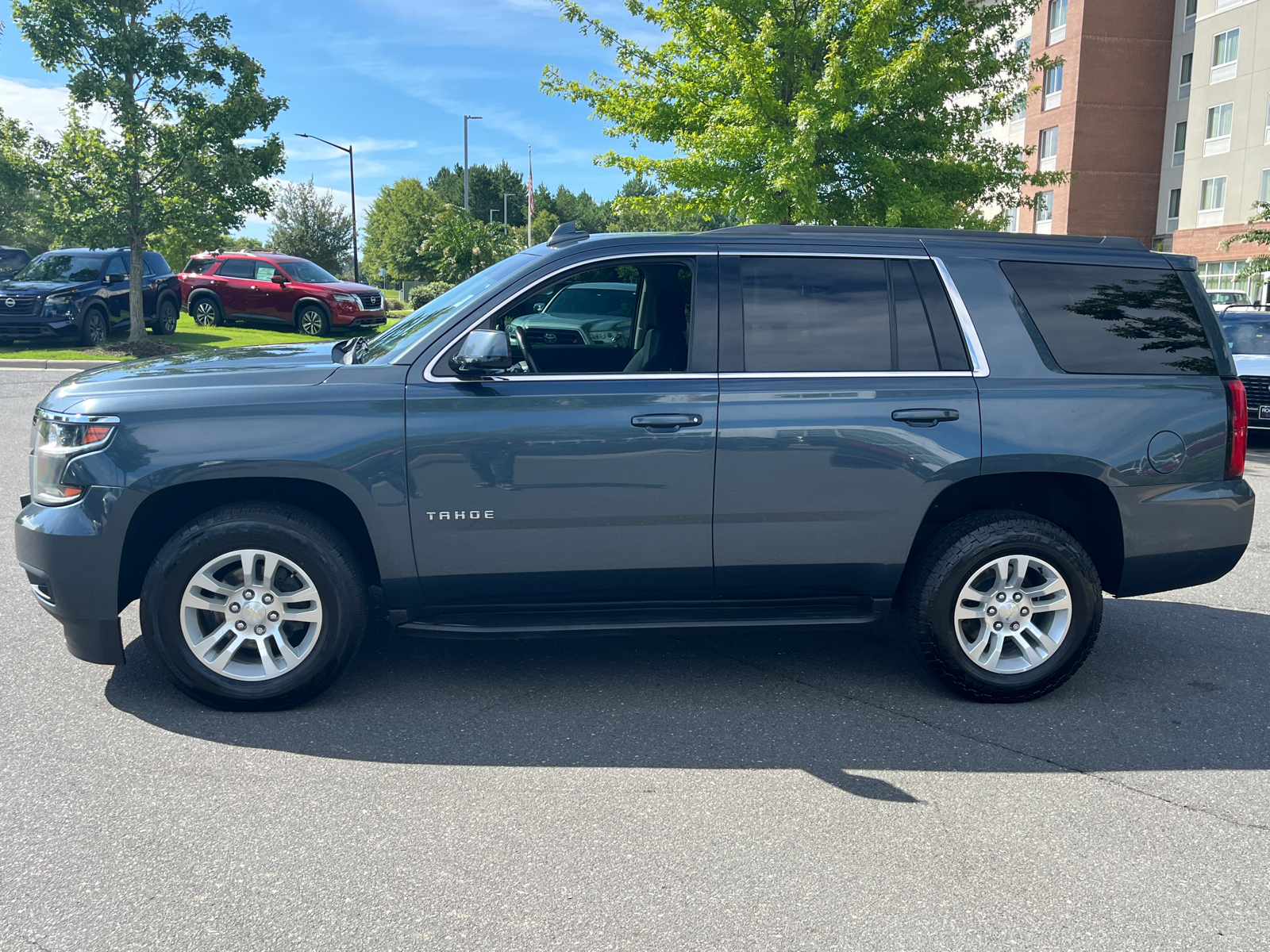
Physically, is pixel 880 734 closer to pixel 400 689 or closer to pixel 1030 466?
pixel 1030 466

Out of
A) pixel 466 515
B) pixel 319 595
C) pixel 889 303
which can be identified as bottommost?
pixel 319 595

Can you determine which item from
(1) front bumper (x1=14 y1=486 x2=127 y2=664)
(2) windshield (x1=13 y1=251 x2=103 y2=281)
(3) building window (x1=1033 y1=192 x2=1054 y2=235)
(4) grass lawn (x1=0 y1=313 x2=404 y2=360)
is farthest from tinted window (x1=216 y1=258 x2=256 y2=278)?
(3) building window (x1=1033 y1=192 x2=1054 y2=235)

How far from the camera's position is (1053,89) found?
160 feet

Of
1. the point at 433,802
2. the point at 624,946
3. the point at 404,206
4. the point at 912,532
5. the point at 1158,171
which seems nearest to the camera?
the point at 624,946

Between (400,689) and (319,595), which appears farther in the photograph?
(400,689)

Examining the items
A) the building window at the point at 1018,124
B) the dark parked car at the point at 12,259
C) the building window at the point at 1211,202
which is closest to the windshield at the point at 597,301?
the dark parked car at the point at 12,259

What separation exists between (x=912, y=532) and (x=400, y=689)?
230 cm

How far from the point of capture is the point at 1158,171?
47.8 m

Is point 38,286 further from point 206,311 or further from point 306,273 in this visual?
point 306,273

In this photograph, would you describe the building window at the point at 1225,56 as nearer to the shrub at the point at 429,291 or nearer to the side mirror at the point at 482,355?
the shrub at the point at 429,291

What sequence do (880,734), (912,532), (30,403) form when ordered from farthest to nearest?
(30,403) < (912,532) < (880,734)

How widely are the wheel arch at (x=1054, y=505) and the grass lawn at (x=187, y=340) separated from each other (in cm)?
1410

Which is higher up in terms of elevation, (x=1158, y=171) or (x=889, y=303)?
(x=1158, y=171)

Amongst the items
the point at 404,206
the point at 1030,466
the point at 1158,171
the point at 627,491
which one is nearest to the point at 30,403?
the point at 627,491
